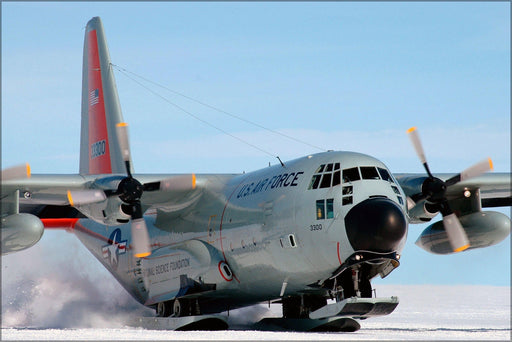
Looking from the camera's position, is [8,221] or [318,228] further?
[8,221]

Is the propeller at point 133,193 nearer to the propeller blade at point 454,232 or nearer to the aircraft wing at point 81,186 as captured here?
the aircraft wing at point 81,186

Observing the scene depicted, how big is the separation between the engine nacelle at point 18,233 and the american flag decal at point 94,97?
7.68 metres

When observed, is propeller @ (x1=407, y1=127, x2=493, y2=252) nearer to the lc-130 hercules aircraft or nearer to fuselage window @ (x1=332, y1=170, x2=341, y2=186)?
the lc-130 hercules aircraft

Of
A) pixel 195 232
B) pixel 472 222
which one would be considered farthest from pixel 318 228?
pixel 472 222

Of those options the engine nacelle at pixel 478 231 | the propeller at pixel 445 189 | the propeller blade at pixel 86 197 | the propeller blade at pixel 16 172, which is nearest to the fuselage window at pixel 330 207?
the propeller at pixel 445 189

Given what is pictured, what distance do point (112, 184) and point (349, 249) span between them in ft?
17.7

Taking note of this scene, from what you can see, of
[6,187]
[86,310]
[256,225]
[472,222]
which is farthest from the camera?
[86,310]

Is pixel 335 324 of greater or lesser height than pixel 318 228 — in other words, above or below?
below

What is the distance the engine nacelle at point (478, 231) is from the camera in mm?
16312

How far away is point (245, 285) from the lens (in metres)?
14.8

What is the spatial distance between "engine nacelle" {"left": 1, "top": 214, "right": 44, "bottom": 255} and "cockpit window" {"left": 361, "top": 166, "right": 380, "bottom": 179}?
666cm

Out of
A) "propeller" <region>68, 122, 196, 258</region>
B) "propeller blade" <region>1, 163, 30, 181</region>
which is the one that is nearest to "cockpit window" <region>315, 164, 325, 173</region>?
→ "propeller" <region>68, 122, 196, 258</region>

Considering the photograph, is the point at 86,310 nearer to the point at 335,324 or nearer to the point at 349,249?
the point at 335,324

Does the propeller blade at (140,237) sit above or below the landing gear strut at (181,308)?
above
